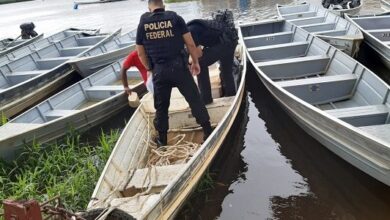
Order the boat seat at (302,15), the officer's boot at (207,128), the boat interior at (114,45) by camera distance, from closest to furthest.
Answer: the officer's boot at (207,128), the boat interior at (114,45), the boat seat at (302,15)

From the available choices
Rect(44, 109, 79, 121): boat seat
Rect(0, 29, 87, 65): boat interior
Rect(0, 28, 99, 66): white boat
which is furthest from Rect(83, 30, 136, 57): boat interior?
Rect(44, 109, 79, 121): boat seat

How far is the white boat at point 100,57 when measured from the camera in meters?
8.68

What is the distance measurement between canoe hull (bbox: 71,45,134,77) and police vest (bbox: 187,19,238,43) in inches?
169

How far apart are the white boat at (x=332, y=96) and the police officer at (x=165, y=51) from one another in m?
1.55

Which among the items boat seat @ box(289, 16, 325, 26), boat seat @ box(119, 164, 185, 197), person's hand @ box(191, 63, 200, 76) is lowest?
boat seat @ box(119, 164, 185, 197)

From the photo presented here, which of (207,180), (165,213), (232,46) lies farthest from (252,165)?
(165,213)

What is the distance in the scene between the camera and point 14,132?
5258 millimetres

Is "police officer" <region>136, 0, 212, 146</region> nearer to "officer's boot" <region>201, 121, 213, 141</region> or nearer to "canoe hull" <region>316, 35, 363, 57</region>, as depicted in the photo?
"officer's boot" <region>201, 121, 213, 141</region>

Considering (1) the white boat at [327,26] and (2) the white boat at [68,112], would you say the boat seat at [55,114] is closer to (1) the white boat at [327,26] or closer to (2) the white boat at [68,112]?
(2) the white boat at [68,112]

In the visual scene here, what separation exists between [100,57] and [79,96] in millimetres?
1844

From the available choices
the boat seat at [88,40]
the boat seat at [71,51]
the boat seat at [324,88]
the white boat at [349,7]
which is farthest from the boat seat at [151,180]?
the white boat at [349,7]

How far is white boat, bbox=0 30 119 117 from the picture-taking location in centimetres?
746

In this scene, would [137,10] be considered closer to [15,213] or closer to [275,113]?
[275,113]

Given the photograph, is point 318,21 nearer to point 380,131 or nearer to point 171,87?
point 380,131
